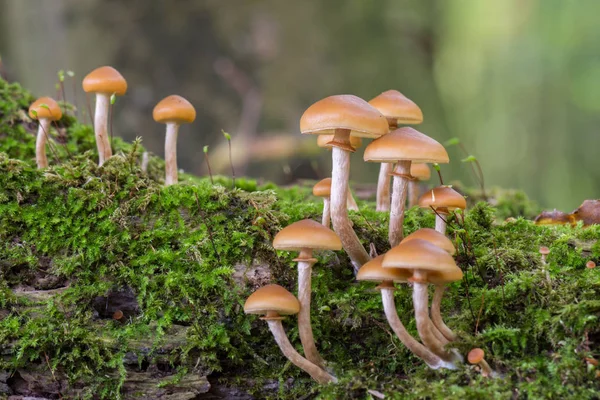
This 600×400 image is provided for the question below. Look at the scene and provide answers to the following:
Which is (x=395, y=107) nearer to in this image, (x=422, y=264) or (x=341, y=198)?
(x=341, y=198)

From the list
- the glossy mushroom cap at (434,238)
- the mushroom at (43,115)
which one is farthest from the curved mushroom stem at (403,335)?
the mushroom at (43,115)

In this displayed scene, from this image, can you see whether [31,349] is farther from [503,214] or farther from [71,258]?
[503,214]

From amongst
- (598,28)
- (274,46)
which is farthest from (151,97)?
(598,28)

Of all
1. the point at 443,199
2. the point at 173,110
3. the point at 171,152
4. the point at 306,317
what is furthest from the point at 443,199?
the point at 171,152

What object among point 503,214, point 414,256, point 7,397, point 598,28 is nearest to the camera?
point 414,256

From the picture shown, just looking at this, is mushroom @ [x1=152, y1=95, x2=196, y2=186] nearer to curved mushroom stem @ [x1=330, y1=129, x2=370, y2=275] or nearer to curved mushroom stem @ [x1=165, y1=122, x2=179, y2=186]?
curved mushroom stem @ [x1=165, y1=122, x2=179, y2=186]
